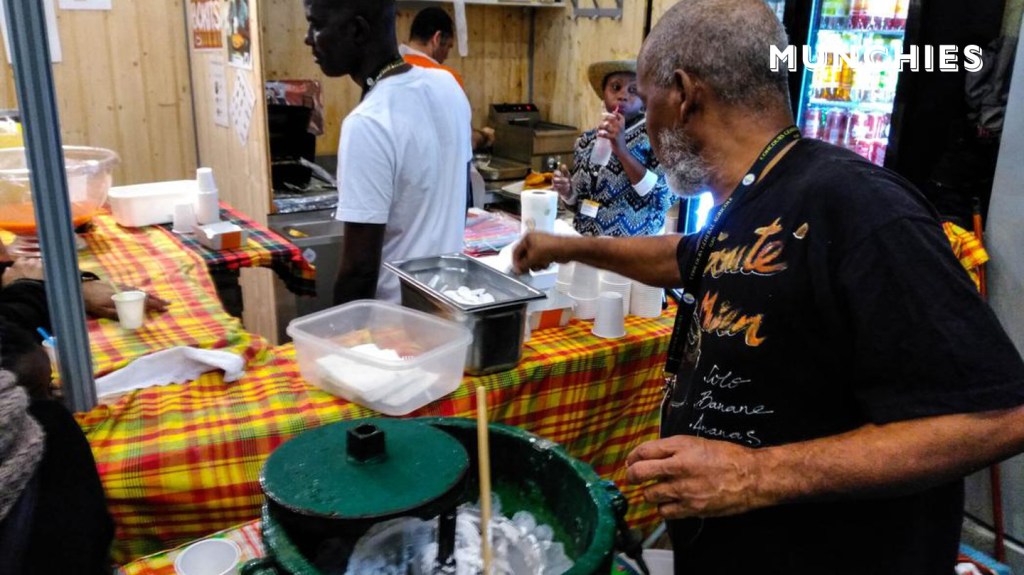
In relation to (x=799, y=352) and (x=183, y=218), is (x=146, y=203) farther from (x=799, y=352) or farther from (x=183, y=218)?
(x=799, y=352)

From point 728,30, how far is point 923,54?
8.45 feet

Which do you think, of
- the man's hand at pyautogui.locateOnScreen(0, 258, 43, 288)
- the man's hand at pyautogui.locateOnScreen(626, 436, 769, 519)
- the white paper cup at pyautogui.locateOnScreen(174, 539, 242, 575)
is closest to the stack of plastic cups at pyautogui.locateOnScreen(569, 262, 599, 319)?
the man's hand at pyautogui.locateOnScreen(626, 436, 769, 519)

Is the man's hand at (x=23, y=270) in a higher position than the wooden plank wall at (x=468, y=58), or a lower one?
lower

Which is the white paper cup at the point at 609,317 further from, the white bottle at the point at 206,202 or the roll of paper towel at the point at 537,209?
the white bottle at the point at 206,202

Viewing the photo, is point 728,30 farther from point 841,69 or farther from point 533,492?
point 841,69

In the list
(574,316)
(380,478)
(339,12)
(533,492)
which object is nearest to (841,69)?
(574,316)

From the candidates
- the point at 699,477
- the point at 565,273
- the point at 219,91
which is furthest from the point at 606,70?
the point at 699,477

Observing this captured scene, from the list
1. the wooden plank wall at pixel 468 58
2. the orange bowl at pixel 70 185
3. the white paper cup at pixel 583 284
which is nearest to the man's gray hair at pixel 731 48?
the white paper cup at pixel 583 284

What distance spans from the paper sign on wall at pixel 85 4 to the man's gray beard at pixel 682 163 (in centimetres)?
447

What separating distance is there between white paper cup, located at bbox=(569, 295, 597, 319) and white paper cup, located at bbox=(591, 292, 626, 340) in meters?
0.09

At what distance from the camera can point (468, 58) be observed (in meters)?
6.03

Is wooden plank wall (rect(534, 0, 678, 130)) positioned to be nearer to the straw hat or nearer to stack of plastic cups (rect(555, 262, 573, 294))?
the straw hat

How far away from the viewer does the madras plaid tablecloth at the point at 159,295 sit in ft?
6.83

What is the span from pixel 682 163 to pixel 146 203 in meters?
2.78
